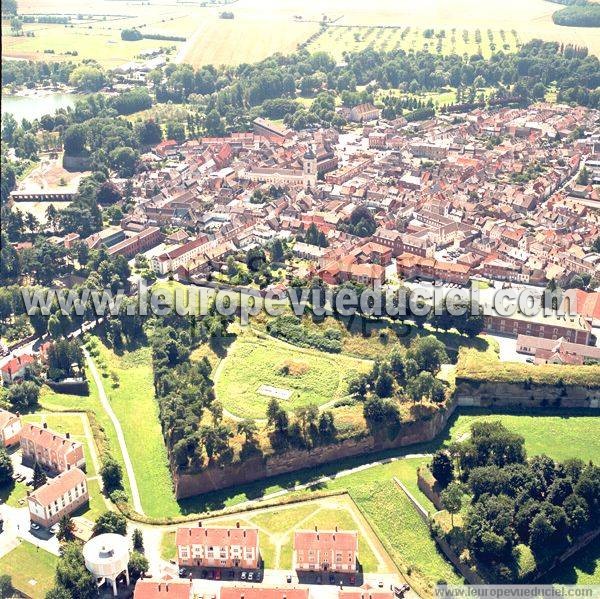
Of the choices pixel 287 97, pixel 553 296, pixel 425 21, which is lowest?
pixel 553 296

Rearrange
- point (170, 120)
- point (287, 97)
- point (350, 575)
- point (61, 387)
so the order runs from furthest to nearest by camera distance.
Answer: point (287, 97) → point (170, 120) → point (61, 387) → point (350, 575)

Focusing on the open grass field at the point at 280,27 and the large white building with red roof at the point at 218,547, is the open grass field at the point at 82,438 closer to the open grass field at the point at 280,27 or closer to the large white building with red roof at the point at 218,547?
the large white building with red roof at the point at 218,547

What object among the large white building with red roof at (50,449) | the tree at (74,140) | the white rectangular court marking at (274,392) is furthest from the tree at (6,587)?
the tree at (74,140)

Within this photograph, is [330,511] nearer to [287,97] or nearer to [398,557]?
[398,557]

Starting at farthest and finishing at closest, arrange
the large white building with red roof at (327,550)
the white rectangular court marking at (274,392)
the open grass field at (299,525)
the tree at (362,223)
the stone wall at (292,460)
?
the tree at (362,223) < the white rectangular court marking at (274,392) < the stone wall at (292,460) < the open grass field at (299,525) < the large white building with red roof at (327,550)

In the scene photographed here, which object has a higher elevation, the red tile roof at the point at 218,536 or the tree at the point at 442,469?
the tree at the point at 442,469

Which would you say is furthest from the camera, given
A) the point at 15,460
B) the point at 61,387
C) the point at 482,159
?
the point at 482,159

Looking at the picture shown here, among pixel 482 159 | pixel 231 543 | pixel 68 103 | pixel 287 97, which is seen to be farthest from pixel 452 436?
pixel 68 103
